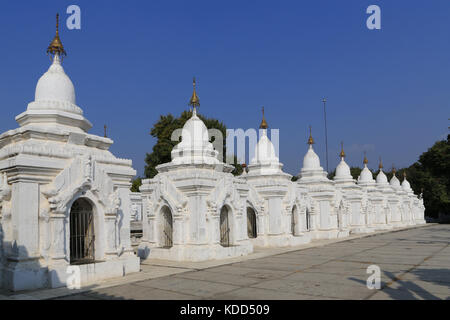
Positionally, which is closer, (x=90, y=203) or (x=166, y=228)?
(x=90, y=203)

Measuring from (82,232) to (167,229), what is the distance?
5.47 m

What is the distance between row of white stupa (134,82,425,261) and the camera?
1625cm

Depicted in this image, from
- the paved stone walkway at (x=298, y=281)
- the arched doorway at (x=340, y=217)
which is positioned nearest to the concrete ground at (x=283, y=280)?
the paved stone walkway at (x=298, y=281)

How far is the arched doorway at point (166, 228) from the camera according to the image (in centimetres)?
1747

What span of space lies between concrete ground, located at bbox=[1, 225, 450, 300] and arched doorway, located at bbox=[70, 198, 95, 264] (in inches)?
61.3

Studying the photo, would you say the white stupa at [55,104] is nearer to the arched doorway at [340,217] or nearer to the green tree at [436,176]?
the arched doorway at [340,217]

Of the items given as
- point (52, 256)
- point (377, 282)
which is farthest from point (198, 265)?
point (377, 282)

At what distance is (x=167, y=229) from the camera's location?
17.5 m

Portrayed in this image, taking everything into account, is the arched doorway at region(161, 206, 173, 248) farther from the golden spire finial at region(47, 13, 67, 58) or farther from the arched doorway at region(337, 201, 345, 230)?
the arched doorway at region(337, 201, 345, 230)

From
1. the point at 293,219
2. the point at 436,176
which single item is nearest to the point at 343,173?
the point at 293,219

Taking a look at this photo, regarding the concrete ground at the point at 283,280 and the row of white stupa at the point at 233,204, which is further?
the row of white stupa at the point at 233,204

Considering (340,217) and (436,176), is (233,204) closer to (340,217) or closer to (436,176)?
(340,217)

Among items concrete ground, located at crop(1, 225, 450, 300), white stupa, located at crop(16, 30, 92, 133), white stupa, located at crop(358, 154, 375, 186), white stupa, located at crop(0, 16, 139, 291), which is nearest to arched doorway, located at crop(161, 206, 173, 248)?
concrete ground, located at crop(1, 225, 450, 300)

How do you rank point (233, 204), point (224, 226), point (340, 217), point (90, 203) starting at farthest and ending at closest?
point (340, 217) → point (224, 226) → point (233, 204) → point (90, 203)
